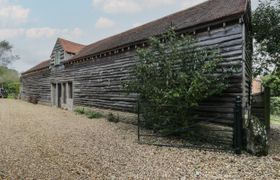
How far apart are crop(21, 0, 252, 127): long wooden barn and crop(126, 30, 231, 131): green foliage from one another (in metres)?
0.59

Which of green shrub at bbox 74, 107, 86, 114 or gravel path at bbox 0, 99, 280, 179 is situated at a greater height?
green shrub at bbox 74, 107, 86, 114

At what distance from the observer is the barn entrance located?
17594 mm

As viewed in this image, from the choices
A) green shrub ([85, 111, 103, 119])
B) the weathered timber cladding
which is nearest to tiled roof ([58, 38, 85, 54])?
the weathered timber cladding

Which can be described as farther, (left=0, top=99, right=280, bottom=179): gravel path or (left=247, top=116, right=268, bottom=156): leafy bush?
(left=247, top=116, right=268, bottom=156): leafy bush

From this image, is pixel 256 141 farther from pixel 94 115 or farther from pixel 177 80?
pixel 94 115

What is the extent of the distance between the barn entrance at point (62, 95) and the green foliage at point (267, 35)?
1298cm

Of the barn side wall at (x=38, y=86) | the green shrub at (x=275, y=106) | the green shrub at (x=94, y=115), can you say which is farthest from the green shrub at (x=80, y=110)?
the green shrub at (x=275, y=106)

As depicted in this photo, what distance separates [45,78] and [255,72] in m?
18.0

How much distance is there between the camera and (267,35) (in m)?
9.69

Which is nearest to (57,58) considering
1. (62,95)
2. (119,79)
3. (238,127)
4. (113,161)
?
(62,95)

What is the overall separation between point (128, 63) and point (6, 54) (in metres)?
39.3

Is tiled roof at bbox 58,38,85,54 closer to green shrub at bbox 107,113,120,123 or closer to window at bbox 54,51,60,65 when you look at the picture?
window at bbox 54,51,60,65

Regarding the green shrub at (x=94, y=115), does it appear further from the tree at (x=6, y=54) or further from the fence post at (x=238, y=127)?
the tree at (x=6, y=54)

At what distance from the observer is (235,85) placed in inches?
286
